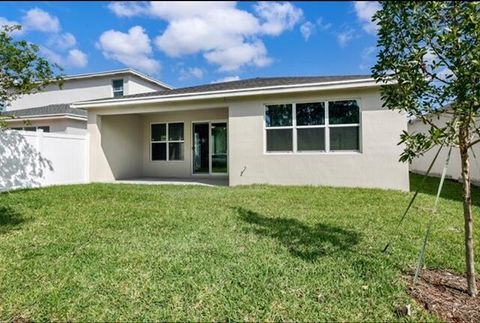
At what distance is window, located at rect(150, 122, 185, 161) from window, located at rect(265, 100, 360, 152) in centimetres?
561

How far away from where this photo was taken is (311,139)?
10.3 meters

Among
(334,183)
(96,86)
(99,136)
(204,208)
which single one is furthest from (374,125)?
(96,86)

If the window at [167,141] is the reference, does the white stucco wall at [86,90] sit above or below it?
above

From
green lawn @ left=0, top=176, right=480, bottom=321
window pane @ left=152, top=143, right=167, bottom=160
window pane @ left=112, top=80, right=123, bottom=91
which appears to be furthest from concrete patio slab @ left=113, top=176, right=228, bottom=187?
window pane @ left=112, top=80, right=123, bottom=91

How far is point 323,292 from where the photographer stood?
3.36 m

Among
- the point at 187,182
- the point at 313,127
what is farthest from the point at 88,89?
the point at 313,127

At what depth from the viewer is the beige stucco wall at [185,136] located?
1449 cm

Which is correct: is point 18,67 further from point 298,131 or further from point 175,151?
point 175,151

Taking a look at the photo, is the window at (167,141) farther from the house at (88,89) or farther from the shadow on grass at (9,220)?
the shadow on grass at (9,220)

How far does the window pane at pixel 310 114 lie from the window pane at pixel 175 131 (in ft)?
21.4

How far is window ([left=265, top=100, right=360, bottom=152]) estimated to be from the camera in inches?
392

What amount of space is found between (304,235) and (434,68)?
3030 mm

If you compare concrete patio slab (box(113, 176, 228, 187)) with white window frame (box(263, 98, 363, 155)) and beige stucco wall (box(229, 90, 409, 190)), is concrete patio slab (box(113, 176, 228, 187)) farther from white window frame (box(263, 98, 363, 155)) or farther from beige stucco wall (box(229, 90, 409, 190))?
white window frame (box(263, 98, 363, 155))

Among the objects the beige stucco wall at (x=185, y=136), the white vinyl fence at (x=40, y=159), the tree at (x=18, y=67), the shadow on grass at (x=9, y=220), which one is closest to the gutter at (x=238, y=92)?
the white vinyl fence at (x=40, y=159)
